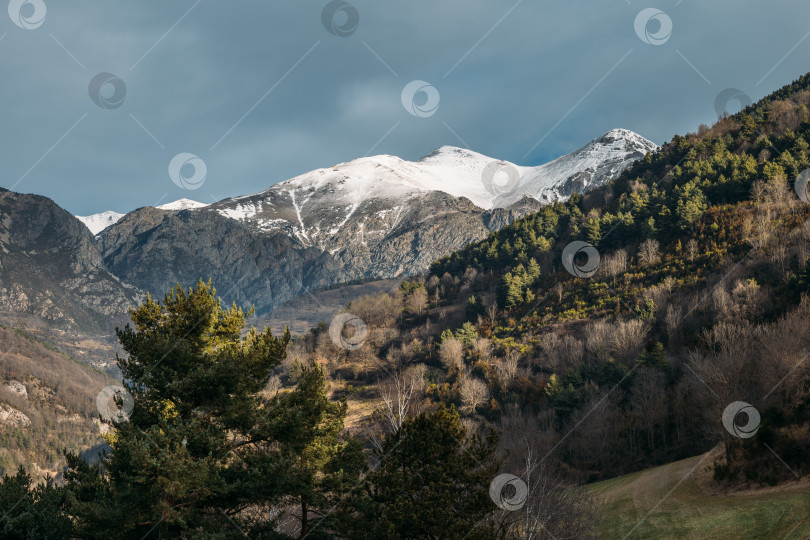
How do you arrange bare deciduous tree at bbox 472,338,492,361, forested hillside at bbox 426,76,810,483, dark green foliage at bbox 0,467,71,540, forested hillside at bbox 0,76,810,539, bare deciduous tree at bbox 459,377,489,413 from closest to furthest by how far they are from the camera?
1. forested hillside at bbox 0,76,810,539
2. dark green foliage at bbox 0,467,71,540
3. forested hillside at bbox 426,76,810,483
4. bare deciduous tree at bbox 459,377,489,413
5. bare deciduous tree at bbox 472,338,492,361

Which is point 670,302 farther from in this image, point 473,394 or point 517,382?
point 473,394

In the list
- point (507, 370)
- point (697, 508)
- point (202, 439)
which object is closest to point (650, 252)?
point (507, 370)

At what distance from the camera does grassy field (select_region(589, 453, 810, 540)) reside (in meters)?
23.0

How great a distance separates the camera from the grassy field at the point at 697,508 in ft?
75.5

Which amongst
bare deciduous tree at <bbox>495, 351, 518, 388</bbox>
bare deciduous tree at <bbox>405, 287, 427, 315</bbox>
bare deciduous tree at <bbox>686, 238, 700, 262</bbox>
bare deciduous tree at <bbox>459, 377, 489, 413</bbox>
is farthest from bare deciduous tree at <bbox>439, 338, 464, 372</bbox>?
bare deciduous tree at <bbox>686, 238, 700, 262</bbox>

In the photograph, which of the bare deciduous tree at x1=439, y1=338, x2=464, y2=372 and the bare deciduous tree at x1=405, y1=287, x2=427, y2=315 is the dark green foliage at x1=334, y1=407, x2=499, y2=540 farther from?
the bare deciduous tree at x1=405, y1=287, x2=427, y2=315

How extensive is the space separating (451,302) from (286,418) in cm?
10066

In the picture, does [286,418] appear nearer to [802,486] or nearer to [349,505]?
[349,505]

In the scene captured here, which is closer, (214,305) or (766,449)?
(214,305)

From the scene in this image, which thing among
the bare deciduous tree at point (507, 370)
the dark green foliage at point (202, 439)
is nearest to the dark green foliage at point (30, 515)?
the dark green foliage at point (202, 439)

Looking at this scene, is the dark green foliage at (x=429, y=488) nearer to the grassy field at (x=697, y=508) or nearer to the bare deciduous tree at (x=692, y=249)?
the grassy field at (x=697, y=508)

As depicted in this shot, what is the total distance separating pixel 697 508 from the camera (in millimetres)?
28391

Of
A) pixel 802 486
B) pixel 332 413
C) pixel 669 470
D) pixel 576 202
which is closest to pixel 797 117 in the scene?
pixel 576 202

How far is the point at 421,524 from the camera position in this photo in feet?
44.6
